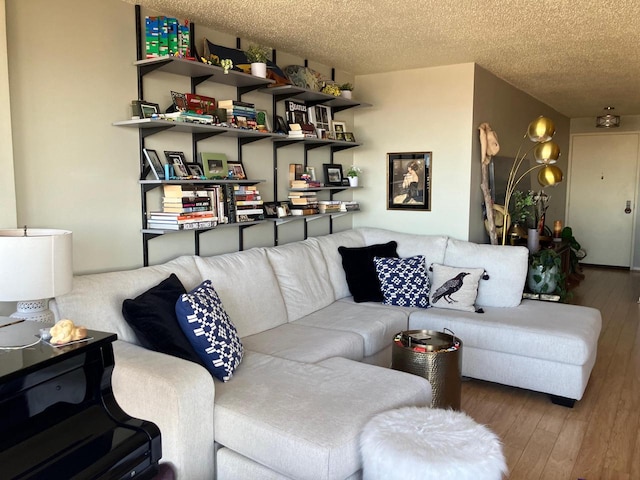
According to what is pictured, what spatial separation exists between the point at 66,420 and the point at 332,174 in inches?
138

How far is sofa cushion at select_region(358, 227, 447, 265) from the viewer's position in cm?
429

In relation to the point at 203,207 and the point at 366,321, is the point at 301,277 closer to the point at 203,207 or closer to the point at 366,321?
the point at 366,321

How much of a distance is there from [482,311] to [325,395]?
1.89 m

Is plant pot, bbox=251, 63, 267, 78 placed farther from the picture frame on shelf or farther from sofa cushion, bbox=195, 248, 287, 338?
sofa cushion, bbox=195, 248, 287, 338

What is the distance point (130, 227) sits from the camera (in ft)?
9.91

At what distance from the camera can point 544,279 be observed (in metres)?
4.36

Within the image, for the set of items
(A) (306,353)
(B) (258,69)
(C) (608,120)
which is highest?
(C) (608,120)

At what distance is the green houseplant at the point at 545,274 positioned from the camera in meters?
4.36

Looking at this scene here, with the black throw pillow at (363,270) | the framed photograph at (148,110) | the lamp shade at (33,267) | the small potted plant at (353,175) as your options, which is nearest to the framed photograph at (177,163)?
the framed photograph at (148,110)

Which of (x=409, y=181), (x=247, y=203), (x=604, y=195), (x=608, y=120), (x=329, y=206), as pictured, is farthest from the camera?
(x=604, y=195)

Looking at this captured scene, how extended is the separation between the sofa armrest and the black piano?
0.40m

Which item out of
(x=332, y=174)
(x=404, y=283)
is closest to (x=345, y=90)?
(x=332, y=174)

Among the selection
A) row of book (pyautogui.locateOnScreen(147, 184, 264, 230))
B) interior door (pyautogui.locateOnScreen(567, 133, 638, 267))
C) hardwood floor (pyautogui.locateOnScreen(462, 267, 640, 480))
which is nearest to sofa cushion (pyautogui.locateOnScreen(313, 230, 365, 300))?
row of book (pyautogui.locateOnScreen(147, 184, 264, 230))

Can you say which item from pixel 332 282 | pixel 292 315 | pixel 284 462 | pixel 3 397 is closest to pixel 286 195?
pixel 332 282
